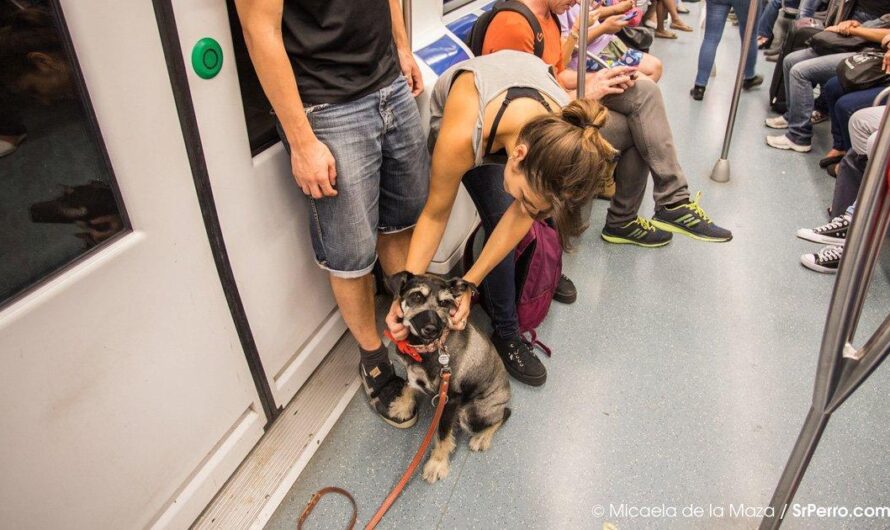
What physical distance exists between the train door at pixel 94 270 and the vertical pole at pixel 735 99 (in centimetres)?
285

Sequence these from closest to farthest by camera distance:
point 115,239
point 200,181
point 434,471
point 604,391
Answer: point 115,239
point 200,181
point 434,471
point 604,391

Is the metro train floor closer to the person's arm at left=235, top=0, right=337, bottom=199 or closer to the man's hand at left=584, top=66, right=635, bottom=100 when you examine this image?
the man's hand at left=584, top=66, right=635, bottom=100

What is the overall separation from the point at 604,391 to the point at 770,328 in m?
0.81

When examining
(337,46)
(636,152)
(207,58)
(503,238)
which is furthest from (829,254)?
(207,58)

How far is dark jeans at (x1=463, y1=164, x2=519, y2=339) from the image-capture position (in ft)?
5.69

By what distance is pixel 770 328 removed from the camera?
2.17 metres

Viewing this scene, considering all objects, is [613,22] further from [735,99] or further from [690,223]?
[690,223]

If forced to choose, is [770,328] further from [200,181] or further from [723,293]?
[200,181]

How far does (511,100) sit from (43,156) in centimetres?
107

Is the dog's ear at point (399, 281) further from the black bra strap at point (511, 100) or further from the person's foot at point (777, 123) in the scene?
the person's foot at point (777, 123)

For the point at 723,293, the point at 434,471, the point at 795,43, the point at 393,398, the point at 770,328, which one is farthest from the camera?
the point at 795,43

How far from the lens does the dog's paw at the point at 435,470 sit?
162 cm

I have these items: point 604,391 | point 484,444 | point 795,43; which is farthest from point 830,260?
point 795,43

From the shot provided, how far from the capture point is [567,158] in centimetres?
123
